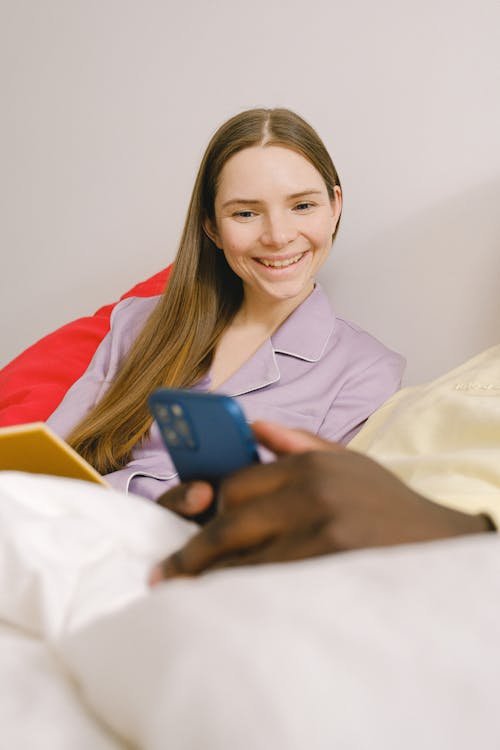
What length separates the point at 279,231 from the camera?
1539 mm

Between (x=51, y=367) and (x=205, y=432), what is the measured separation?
1203 mm

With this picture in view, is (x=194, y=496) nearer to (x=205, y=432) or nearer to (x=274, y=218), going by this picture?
(x=205, y=432)

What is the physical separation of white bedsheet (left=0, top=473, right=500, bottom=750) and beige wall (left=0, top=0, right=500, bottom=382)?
1.09 metres

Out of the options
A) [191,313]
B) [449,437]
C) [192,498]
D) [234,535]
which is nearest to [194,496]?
[192,498]

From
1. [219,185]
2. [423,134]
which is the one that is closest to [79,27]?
[219,185]

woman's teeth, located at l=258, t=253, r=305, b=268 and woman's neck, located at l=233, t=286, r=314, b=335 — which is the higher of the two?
woman's teeth, located at l=258, t=253, r=305, b=268

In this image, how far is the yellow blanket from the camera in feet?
2.89

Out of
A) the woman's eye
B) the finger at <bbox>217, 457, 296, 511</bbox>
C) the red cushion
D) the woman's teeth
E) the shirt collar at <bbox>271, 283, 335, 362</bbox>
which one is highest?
the woman's eye

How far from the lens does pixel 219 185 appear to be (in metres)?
1.62

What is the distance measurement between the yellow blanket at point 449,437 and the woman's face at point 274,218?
348 mm

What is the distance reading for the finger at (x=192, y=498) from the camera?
2.34 ft

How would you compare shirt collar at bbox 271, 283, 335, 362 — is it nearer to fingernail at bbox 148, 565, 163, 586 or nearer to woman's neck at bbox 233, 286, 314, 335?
woman's neck at bbox 233, 286, 314, 335

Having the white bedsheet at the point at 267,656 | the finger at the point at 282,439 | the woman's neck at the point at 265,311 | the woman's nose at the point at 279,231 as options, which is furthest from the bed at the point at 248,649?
the woman's neck at the point at 265,311

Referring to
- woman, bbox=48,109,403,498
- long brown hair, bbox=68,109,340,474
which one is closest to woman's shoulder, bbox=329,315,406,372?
woman, bbox=48,109,403,498
